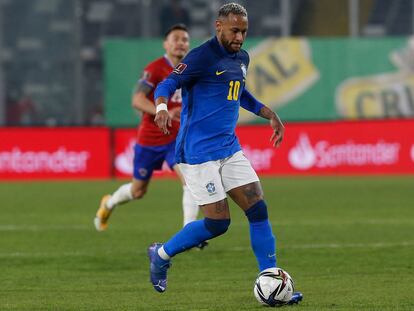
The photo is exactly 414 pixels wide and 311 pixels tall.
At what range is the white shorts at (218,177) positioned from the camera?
28.5 ft

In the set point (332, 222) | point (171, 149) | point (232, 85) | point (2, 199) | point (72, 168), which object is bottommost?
point (72, 168)

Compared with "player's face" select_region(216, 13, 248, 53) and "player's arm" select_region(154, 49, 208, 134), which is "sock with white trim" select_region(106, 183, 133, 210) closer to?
"player's arm" select_region(154, 49, 208, 134)

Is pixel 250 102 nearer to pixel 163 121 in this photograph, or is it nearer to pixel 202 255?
pixel 163 121

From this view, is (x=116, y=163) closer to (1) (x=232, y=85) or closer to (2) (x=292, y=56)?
(2) (x=292, y=56)

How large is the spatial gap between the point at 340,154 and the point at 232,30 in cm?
1722

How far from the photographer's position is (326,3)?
31953 mm

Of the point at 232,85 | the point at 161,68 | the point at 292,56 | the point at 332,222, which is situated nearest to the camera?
the point at 232,85

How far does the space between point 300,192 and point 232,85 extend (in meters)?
12.8

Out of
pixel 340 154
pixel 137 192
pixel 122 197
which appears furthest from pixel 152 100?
pixel 340 154

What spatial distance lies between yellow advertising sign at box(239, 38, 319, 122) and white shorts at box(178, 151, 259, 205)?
69.0 feet

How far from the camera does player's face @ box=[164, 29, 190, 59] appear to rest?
41.8ft

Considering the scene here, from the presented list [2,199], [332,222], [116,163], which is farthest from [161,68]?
[116,163]

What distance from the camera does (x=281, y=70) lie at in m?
30.1

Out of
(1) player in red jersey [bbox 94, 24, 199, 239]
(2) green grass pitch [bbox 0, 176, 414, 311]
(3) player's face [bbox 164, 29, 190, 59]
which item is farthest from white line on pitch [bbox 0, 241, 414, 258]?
(3) player's face [bbox 164, 29, 190, 59]
